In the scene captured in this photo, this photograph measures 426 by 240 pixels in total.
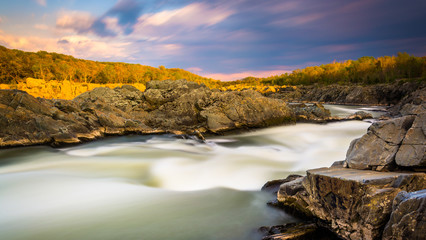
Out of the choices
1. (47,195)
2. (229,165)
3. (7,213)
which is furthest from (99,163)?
(229,165)

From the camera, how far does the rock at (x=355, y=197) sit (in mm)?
3246

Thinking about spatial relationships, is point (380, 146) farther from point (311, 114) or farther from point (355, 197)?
point (311, 114)

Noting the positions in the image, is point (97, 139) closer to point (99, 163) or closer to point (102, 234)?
point (99, 163)

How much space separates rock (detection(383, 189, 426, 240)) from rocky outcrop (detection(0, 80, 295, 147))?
36.8 feet

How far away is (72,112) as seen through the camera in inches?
546

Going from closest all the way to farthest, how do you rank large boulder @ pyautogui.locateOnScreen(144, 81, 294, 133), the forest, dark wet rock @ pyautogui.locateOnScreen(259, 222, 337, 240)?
1. dark wet rock @ pyautogui.locateOnScreen(259, 222, 337, 240)
2. large boulder @ pyautogui.locateOnScreen(144, 81, 294, 133)
3. the forest

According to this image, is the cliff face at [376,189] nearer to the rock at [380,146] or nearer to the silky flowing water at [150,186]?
the rock at [380,146]

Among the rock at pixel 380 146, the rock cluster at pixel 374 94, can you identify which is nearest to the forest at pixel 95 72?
the rock cluster at pixel 374 94

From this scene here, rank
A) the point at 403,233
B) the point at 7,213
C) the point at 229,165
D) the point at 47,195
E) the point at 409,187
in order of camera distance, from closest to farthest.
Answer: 1. the point at 403,233
2. the point at 409,187
3. the point at 7,213
4. the point at 47,195
5. the point at 229,165

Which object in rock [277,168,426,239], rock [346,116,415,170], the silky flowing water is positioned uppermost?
rock [346,116,415,170]

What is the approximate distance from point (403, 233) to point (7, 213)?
7487mm

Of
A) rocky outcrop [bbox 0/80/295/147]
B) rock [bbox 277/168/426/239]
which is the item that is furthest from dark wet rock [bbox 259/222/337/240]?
rocky outcrop [bbox 0/80/295/147]

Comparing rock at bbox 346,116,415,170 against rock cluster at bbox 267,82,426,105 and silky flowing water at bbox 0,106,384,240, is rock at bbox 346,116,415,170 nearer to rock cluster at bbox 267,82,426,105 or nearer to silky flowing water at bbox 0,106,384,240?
silky flowing water at bbox 0,106,384,240

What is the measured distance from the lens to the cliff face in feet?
9.20
